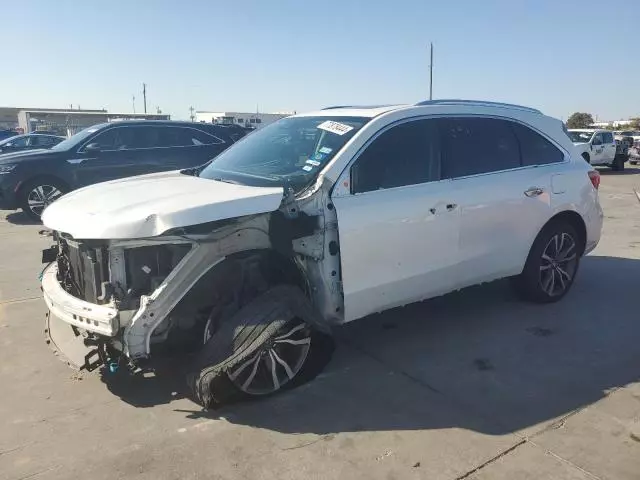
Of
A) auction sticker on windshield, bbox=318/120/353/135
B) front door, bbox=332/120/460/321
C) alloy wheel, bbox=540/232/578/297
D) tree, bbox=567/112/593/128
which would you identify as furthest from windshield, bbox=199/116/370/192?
tree, bbox=567/112/593/128

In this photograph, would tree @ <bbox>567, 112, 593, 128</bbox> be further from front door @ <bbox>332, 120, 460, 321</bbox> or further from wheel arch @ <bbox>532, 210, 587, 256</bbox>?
front door @ <bbox>332, 120, 460, 321</bbox>

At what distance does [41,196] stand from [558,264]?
934cm

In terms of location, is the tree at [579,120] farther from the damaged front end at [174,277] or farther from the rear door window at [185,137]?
the damaged front end at [174,277]

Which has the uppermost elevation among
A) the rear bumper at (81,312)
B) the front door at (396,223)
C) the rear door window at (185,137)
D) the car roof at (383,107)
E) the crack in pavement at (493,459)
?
the car roof at (383,107)

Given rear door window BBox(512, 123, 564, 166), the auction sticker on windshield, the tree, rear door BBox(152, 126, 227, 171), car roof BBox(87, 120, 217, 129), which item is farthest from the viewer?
the tree

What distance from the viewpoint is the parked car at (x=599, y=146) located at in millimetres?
22328

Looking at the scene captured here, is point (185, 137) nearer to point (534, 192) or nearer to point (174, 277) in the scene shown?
point (534, 192)

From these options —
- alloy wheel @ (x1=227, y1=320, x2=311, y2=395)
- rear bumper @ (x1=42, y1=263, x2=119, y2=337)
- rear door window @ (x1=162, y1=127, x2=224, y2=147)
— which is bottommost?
alloy wheel @ (x1=227, y1=320, x2=311, y2=395)

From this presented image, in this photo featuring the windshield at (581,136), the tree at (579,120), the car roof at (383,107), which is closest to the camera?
the car roof at (383,107)

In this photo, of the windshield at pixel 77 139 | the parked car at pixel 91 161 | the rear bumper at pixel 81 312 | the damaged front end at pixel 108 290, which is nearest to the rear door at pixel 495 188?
the damaged front end at pixel 108 290

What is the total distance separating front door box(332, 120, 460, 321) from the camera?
12.8 feet

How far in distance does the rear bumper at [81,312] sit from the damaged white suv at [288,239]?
0.01 m

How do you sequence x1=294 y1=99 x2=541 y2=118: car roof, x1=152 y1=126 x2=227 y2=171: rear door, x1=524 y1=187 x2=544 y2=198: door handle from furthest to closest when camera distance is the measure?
x1=152 y1=126 x2=227 y2=171: rear door, x1=524 y1=187 x2=544 y2=198: door handle, x1=294 y1=99 x2=541 y2=118: car roof

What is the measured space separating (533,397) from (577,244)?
2.43 m
